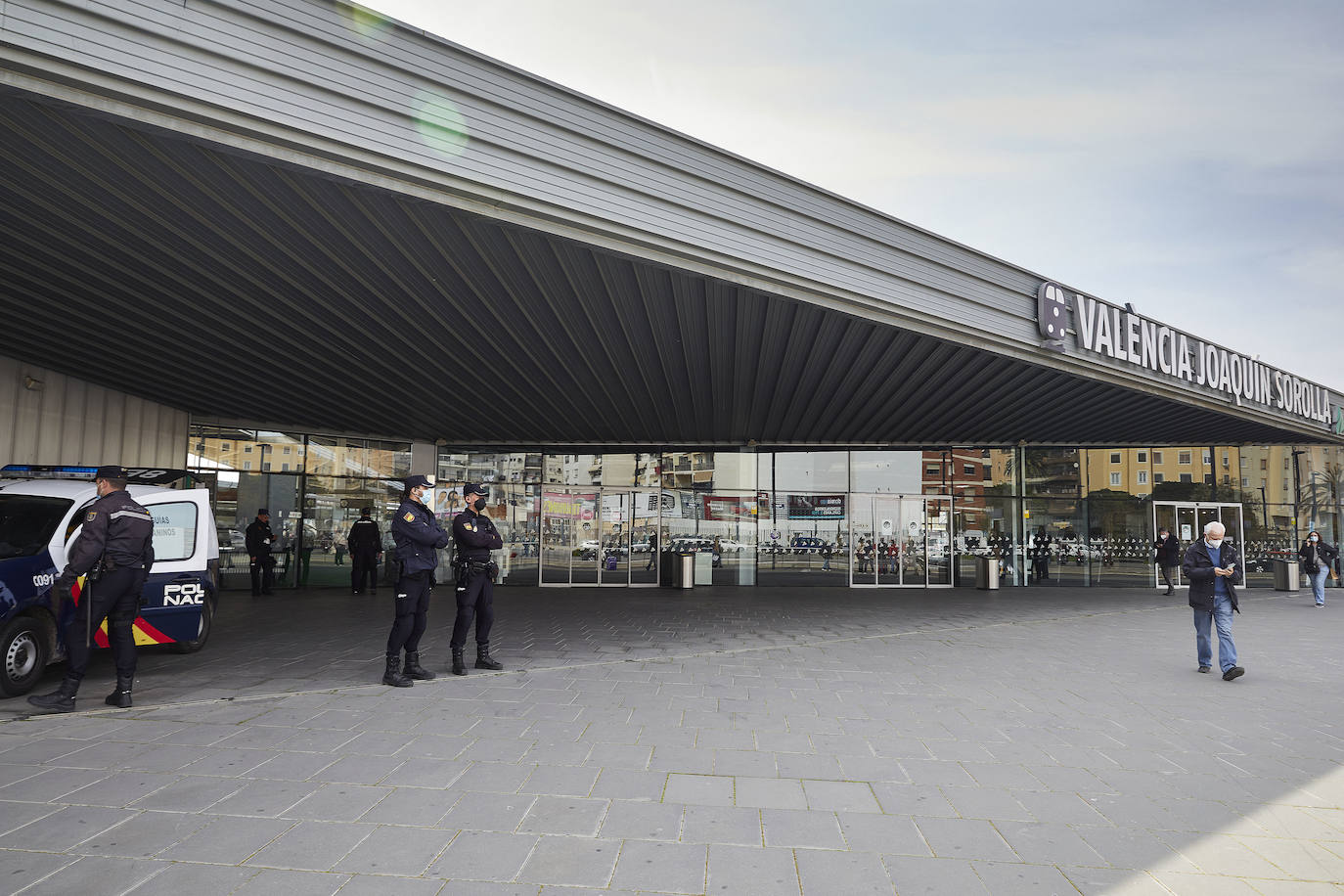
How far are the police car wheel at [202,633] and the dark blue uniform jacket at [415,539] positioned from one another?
2439mm

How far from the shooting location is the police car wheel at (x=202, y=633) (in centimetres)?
708

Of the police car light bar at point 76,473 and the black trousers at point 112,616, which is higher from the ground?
the police car light bar at point 76,473

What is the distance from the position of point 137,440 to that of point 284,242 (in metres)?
8.69

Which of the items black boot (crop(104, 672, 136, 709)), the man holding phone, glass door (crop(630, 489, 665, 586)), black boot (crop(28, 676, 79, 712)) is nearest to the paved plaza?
black boot (crop(28, 676, 79, 712))

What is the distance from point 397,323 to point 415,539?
3.12 meters

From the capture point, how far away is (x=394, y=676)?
6.45m

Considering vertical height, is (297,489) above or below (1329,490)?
below

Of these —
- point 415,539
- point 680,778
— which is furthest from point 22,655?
point 680,778

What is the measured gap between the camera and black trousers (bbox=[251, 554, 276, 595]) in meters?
14.2

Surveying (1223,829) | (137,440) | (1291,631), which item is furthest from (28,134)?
(1291,631)

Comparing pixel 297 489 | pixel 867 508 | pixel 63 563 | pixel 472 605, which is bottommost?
pixel 472 605

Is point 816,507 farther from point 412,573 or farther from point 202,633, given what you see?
point 202,633

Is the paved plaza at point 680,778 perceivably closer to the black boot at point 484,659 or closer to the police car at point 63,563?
the black boot at point 484,659

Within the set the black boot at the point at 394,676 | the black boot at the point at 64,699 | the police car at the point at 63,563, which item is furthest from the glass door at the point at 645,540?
the black boot at the point at 64,699
